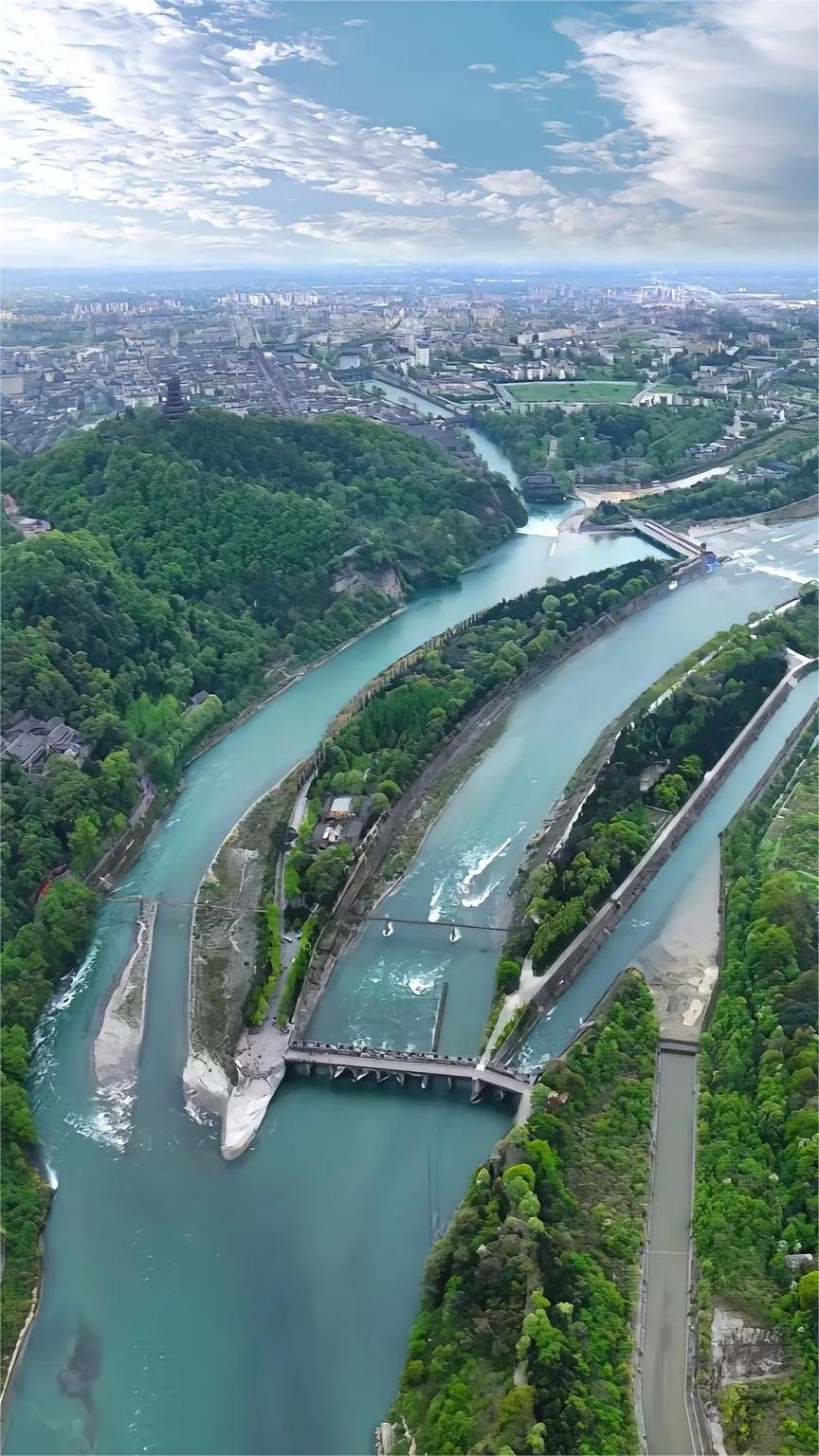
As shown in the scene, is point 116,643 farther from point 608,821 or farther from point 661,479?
point 661,479

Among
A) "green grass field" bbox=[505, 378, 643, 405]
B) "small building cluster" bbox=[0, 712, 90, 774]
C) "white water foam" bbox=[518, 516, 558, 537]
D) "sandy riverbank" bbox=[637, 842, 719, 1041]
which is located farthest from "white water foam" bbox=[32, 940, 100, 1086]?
"green grass field" bbox=[505, 378, 643, 405]

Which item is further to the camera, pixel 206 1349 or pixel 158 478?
pixel 158 478

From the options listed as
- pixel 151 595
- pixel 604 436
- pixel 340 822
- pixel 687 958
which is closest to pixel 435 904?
pixel 340 822

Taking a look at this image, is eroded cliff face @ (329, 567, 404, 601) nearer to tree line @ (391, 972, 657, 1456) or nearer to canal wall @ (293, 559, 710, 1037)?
canal wall @ (293, 559, 710, 1037)

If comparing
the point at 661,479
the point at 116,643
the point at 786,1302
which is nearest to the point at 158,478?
the point at 116,643

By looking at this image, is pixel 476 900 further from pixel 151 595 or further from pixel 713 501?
pixel 713 501
